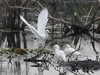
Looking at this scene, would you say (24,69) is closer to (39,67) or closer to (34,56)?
(39,67)

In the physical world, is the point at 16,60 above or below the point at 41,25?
below

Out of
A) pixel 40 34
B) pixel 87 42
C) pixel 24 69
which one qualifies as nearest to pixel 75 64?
pixel 24 69

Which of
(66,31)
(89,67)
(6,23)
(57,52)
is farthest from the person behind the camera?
(6,23)

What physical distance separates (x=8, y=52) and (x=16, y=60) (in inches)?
22.3

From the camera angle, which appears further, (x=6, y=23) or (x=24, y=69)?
(x=6, y=23)

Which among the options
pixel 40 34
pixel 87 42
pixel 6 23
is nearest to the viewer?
pixel 40 34

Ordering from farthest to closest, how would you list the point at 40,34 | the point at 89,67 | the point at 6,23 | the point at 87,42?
the point at 6,23 < the point at 87,42 < the point at 40,34 < the point at 89,67

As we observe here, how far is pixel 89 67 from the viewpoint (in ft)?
35.8

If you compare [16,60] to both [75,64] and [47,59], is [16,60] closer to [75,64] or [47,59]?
[47,59]

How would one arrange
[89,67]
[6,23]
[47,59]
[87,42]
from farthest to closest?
[6,23] → [87,42] → [47,59] → [89,67]

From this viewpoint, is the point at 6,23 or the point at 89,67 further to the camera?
the point at 6,23

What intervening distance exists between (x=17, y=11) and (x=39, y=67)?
17003mm

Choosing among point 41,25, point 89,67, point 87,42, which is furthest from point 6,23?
point 89,67

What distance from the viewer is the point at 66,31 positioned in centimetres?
2681
